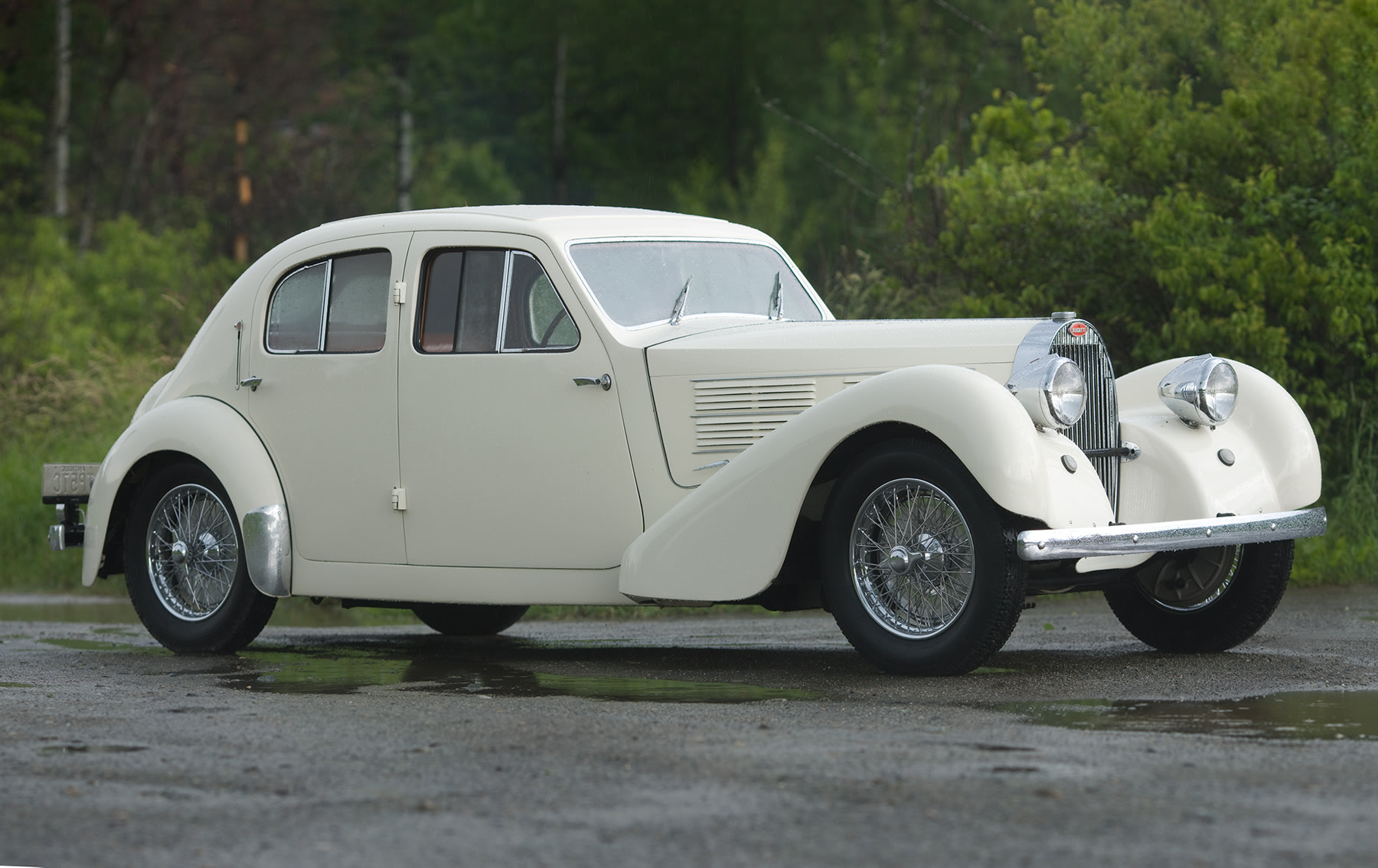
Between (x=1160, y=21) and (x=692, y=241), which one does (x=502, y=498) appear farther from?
(x=1160, y=21)

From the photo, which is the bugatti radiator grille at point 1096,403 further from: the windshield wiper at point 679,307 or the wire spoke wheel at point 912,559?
the windshield wiper at point 679,307

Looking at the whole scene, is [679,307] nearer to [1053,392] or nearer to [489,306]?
[489,306]

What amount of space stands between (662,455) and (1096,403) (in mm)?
1736

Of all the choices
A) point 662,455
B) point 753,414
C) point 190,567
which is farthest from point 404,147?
point 753,414

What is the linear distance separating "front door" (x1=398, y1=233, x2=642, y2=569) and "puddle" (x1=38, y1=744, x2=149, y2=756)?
2.47m

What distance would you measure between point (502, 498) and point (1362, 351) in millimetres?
6617

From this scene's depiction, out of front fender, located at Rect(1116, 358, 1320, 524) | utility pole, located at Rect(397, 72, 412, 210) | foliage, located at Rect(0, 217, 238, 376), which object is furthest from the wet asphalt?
utility pole, located at Rect(397, 72, 412, 210)

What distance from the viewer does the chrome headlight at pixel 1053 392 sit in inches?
243

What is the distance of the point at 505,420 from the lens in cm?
720

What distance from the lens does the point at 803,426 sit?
639 centimetres

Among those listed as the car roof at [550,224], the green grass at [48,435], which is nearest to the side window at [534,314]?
the car roof at [550,224]

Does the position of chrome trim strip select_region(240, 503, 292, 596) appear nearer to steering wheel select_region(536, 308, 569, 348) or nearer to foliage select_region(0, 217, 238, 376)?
steering wheel select_region(536, 308, 569, 348)

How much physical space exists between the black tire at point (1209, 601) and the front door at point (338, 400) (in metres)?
3.20

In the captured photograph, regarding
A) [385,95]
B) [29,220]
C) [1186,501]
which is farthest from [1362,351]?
[385,95]
